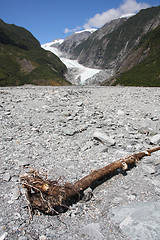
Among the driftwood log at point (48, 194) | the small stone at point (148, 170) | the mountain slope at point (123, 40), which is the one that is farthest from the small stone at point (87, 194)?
the mountain slope at point (123, 40)

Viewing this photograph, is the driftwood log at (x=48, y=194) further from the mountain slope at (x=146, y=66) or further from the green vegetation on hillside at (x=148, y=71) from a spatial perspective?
the mountain slope at (x=146, y=66)

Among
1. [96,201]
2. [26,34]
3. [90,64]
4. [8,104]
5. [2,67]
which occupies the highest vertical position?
[26,34]

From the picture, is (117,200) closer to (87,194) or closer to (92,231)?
(87,194)

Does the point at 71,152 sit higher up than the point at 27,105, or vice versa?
the point at 27,105

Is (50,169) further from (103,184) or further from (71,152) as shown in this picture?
(103,184)

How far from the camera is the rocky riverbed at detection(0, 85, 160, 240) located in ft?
13.0

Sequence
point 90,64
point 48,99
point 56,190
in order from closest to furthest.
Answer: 1. point 56,190
2. point 48,99
3. point 90,64

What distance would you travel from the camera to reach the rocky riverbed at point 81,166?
397 centimetres

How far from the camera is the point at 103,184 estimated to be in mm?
5617

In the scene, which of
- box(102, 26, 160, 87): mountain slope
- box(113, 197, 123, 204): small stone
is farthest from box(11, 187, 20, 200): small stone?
box(102, 26, 160, 87): mountain slope

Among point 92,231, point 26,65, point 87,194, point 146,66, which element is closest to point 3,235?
point 92,231

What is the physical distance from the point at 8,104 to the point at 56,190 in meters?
11.1

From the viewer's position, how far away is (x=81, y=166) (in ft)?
21.2

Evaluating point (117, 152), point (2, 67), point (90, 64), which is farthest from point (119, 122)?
point (90, 64)
